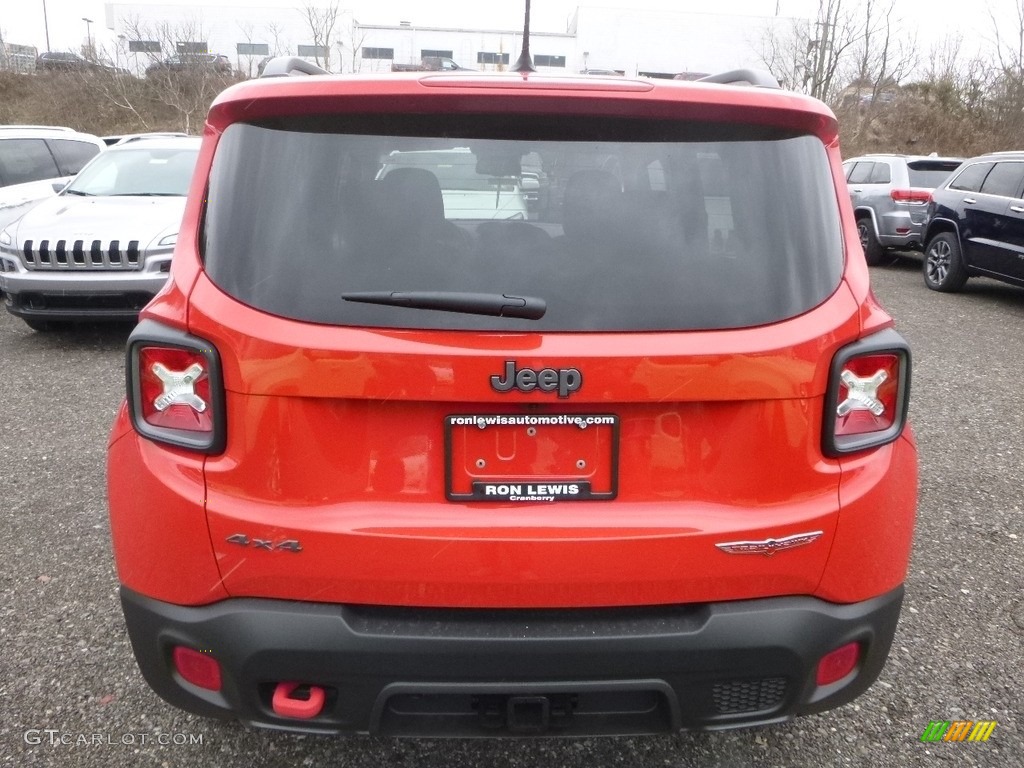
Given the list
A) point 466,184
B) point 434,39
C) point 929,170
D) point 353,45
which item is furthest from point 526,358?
point 434,39

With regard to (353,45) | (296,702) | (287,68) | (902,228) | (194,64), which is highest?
(353,45)

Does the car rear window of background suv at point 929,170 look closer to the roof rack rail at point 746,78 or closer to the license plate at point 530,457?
the roof rack rail at point 746,78

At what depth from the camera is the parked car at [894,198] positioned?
12.5 meters

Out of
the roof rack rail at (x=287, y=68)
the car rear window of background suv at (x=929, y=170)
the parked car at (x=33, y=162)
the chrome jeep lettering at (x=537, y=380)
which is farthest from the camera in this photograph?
the car rear window of background suv at (x=929, y=170)

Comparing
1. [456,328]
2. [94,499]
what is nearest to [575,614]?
[456,328]

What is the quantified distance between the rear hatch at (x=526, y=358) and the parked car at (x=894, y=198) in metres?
11.4

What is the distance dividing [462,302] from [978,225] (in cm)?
1018

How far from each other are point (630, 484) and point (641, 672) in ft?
1.33

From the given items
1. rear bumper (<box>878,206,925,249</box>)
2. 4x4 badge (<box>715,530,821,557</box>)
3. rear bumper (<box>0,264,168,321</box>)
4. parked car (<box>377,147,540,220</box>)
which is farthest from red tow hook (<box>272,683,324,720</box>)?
rear bumper (<box>878,206,925,249</box>)

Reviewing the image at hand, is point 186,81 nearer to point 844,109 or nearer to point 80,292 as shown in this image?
point 844,109

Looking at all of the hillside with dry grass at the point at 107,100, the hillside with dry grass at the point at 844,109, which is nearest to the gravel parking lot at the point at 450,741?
the hillside with dry grass at the point at 844,109

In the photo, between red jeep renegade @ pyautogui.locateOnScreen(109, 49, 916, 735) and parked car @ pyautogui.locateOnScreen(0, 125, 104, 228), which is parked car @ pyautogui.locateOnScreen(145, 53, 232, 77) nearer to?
parked car @ pyautogui.locateOnScreen(0, 125, 104, 228)

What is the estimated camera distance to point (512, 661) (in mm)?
1785

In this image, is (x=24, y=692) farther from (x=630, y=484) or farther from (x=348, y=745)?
(x=630, y=484)
